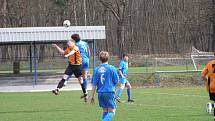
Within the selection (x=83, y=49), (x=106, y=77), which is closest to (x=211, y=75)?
(x=106, y=77)

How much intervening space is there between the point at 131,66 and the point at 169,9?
30.2m

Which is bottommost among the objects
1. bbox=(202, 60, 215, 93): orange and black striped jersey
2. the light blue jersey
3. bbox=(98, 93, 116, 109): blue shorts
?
bbox=(98, 93, 116, 109): blue shorts

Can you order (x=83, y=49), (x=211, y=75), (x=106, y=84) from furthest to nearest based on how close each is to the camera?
(x=83, y=49) → (x=211, y=75) → (x=106, y=84)

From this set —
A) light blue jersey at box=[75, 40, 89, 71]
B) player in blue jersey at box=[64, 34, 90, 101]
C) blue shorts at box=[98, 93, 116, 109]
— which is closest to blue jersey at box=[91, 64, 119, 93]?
blue shorts at box=[98, 93, 116, 109]

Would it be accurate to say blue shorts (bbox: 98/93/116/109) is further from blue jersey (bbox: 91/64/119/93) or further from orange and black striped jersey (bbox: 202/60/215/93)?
orange and black striped jersey (bbox: 202/60/215/93)

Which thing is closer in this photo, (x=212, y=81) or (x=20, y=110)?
(x=212, y=81)

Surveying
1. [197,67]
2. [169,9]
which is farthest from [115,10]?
[197,67]

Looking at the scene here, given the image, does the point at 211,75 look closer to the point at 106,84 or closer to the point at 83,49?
the point at 106,84

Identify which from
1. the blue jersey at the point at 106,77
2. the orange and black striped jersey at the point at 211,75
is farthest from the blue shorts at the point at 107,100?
the orange and black striped jersey at the point at 211,75

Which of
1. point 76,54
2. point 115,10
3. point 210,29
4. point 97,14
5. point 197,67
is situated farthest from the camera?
point 97,14

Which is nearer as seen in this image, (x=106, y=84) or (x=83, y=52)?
(x=106, y=84)

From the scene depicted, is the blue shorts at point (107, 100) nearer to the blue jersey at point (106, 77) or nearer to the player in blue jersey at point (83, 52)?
the blue jersey at point (106, 77)

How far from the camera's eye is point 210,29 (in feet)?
240

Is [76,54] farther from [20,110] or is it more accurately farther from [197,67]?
[197,67]
